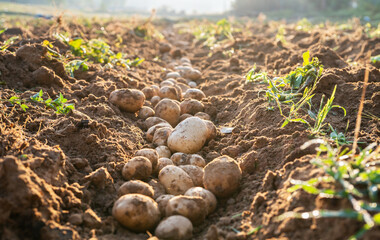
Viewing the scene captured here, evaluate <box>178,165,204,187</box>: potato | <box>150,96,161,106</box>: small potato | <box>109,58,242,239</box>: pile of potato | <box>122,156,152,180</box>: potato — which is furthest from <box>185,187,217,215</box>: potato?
<box>150,96,161,106</box>: small potato

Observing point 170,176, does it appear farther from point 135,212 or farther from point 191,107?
point 191,107

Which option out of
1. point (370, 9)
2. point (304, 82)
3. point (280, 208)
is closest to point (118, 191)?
point (280, 208)

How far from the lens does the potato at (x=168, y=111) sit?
3709mm

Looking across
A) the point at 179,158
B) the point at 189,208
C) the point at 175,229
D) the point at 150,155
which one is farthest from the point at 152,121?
the point at 175,229

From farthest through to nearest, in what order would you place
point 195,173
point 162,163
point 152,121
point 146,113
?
point 146,113 < point 152,121 < point 162,163 < point 195,173

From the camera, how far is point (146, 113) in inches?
151

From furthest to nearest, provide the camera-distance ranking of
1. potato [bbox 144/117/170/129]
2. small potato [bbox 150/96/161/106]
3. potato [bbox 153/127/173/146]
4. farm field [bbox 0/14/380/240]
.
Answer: small potato [bbox 150/96/161/106], potato [bbox 144/117/170/129], potato [bbox 153/127/173/146], farm field [bbox 0/14/380/240]

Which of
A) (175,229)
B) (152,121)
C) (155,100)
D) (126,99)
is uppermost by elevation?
(126,99)

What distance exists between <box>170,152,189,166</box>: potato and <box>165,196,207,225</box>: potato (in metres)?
0.68

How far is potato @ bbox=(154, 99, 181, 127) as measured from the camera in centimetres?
371

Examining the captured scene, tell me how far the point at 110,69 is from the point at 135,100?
1403mm

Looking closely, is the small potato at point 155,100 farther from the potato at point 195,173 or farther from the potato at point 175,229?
the potato at point 175,229

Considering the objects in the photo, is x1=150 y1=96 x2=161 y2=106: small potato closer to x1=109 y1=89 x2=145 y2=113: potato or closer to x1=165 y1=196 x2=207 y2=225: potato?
x1=109 y1=89 x2=145 y2=113: potato

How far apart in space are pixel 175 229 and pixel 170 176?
60 centimetres
